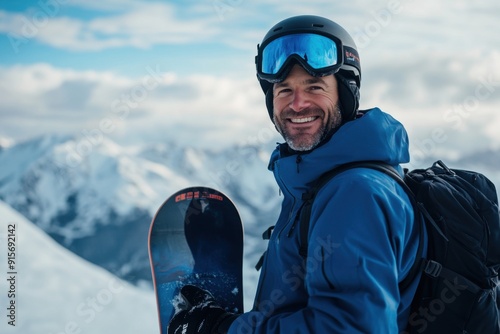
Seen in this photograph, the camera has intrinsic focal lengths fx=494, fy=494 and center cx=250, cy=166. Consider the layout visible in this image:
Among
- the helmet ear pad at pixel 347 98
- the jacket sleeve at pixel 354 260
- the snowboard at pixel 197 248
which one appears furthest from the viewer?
the snowboard at pixel 197 248

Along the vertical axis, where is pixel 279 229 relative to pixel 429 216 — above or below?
below

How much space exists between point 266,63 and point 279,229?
87cm

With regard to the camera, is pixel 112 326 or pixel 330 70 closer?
pixel 330 70

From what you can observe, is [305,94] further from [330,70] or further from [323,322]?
[323,322]

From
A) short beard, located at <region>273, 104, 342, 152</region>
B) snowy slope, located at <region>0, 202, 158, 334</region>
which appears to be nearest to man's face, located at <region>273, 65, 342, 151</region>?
short beard, located at <region>273, 104, 342, 152</region>

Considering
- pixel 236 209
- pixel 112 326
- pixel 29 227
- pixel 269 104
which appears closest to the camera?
pixel 269 104

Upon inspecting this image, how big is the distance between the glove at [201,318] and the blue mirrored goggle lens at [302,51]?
4.07 feet

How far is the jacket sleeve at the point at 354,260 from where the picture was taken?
174 centimetres

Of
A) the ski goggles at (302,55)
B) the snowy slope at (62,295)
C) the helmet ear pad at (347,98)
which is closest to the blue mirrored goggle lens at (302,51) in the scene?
the ski goggles at (302,55)

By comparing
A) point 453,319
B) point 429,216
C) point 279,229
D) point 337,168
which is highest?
point 337,168

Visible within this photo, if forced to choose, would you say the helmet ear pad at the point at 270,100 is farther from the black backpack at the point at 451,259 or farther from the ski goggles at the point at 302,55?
the black backpack at the point at 451,259

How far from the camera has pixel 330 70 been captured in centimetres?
245

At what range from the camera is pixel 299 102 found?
2.41m

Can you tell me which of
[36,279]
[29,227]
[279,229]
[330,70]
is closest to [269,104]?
[330,70]
